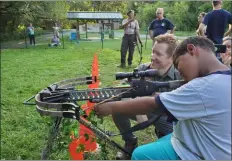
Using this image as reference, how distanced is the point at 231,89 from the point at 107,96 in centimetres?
81

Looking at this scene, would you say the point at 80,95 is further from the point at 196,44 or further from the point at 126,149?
the point at 126,149

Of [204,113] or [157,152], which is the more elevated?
[204,113]

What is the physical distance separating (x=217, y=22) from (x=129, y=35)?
3.90 metres

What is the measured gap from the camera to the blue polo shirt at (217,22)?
6.16 meters

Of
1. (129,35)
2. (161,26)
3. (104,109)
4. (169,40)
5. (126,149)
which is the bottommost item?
(126,149)

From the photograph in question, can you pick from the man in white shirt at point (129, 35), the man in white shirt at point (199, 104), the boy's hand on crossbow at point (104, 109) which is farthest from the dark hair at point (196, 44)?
the man in white shirt at point (129, 35)

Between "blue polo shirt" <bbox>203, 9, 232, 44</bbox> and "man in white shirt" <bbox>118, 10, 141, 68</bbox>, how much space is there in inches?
140

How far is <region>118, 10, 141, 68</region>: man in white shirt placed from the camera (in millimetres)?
9641

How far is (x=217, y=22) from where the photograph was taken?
6.22 metres

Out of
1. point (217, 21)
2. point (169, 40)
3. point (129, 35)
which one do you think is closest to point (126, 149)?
point (169, 40)

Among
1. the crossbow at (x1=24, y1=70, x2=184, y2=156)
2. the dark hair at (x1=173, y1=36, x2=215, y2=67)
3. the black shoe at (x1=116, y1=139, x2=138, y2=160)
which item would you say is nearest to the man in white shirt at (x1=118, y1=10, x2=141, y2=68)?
the black shoe at (x1=116, y1=139, x2=138, y2=160)

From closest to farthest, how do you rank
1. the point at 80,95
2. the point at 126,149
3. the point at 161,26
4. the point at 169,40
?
the point at 80,95, the point at 169,40, the point at 126,149, the point at 161,26

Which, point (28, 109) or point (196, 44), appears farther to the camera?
point (28, 109)

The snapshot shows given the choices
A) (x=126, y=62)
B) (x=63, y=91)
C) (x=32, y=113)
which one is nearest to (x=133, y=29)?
(x=126, y=62)
